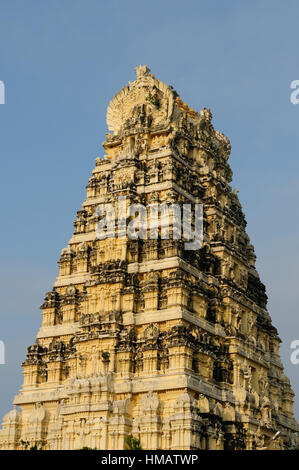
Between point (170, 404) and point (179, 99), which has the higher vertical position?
point (179, 99)

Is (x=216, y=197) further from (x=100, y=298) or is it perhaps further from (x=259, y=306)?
(x=100, y=298)

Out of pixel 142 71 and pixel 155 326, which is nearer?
pixel 155 326

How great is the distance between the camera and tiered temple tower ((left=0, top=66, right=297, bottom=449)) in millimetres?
40219

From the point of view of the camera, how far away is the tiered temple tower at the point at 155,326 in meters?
40.2

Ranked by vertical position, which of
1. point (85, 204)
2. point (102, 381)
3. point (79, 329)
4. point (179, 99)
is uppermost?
point (179, 99)

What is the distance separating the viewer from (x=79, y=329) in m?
44.3

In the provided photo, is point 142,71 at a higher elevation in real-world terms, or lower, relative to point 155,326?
higher

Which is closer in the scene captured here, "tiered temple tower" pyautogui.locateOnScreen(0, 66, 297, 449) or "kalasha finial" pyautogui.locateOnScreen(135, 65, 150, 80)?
"tiered temple tower" pyautogui.locateOnScreen(0, 66, 297, 449)

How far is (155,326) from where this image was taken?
42344mm

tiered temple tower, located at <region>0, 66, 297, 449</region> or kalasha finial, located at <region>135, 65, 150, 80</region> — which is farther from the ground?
kalasha finial, located at <region>135, 65, 150, 80</region>

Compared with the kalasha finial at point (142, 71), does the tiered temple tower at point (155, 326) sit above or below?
below

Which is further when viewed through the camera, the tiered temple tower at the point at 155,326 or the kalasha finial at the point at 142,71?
the kalasha finial at the point at 142,71

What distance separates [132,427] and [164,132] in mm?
20327

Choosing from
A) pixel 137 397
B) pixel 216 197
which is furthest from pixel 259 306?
pixel 137 397
